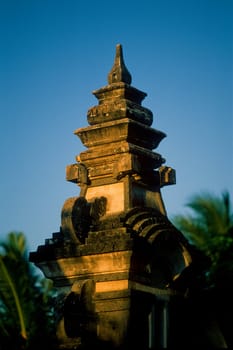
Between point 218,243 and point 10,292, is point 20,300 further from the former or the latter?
point 218,243

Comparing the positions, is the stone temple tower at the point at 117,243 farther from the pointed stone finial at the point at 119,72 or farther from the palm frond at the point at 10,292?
the palm frond at the point at 10,292

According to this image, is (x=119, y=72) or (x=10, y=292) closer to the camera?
(x=10, y=292)

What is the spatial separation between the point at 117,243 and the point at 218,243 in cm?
242

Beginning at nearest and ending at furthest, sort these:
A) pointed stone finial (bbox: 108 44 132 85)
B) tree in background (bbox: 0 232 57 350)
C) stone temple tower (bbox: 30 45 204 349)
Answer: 1. tree in background (bbox: 0 232 57 350)
2. stone temple tower (bbox: 30 45 204 349)
3. pointed stone finial (bbox: 108 44 132 85)

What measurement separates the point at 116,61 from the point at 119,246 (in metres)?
6.04

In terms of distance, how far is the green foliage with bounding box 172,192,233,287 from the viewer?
902 inches

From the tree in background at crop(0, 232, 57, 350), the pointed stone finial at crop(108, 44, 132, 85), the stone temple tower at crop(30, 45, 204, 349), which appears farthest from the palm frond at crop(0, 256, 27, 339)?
the pointed stone finial at crop(108, 44, 132, 85)

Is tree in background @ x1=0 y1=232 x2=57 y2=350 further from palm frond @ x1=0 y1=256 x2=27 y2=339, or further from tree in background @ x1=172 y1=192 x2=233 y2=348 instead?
tree in background @ x1=172 y1=192 x2=233 y2=348

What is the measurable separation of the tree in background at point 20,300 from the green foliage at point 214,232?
13.5 feet

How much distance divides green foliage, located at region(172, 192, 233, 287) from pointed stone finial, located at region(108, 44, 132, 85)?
4.37 meters

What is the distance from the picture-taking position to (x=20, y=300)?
21.8m

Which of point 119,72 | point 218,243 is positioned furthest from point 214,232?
point 119,72

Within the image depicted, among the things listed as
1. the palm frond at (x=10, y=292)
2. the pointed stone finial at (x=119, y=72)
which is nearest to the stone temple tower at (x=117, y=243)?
the pointed stone finial at (x=119, y=72)

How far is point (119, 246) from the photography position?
2308 centimetres
